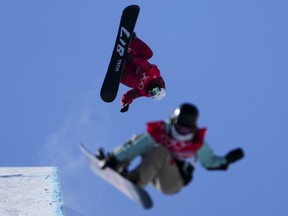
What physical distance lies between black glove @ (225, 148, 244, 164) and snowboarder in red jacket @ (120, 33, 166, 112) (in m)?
3.55

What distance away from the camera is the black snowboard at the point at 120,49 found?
10.9 metres

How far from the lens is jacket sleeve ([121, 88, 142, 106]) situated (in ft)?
37.0

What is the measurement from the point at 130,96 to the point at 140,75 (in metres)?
0.49

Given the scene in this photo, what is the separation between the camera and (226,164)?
7434mm

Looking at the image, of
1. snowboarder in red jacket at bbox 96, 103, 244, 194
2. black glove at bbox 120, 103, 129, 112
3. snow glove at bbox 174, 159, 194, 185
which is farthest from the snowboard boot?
black glove at bbox 120, 103, 129, 112

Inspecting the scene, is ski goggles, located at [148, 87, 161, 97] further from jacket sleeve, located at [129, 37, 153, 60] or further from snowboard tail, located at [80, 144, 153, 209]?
snowboard tail, located at [80, 144, 153, 209]

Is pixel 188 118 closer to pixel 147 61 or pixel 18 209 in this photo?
pixel 147 61

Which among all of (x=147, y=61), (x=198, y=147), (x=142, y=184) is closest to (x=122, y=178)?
(x=142, y=184)

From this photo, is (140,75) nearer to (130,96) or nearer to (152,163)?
(130,96)

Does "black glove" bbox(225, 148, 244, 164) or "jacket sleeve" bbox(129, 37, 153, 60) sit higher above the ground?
"jacket sleeve" bbox(129, 37, 153, 60)

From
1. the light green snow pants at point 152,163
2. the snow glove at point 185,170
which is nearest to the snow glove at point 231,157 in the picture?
the snow glove at point 185,170

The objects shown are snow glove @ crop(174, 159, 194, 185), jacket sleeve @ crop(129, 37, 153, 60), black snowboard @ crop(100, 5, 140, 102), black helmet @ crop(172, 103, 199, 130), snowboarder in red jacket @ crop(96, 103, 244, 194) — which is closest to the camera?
black helmet @ crop(172, 103, 199, 130)

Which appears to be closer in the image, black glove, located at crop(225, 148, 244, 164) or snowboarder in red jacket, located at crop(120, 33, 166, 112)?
black glove, located at crop(225, 148, 244, 164)

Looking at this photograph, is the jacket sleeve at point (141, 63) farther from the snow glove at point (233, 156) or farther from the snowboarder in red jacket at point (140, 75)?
the snow glove at point (233, 156)
